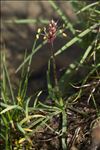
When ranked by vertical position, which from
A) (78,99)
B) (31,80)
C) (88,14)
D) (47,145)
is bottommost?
(31,80)

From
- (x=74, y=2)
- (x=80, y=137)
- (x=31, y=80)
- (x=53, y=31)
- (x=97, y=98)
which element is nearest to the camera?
(x=53, y=31)

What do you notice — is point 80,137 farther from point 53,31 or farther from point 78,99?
point 53,31

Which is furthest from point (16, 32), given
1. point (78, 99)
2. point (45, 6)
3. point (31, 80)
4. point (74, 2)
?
point (78, 99)

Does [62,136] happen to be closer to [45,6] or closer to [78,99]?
[78,99]

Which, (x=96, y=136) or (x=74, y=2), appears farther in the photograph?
(x=74, y=2)

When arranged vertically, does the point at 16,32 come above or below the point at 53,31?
below

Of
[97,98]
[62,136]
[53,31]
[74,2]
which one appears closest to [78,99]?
[97,98]

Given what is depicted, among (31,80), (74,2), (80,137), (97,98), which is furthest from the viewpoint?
(31,80)

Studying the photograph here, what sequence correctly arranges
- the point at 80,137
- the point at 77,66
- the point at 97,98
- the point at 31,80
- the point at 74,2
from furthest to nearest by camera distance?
the point at 31,80 → the point at 74,2 → the point at 77,66 → the point at 97,98 → the point at 80,137

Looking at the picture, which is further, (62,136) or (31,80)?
(31,80)
